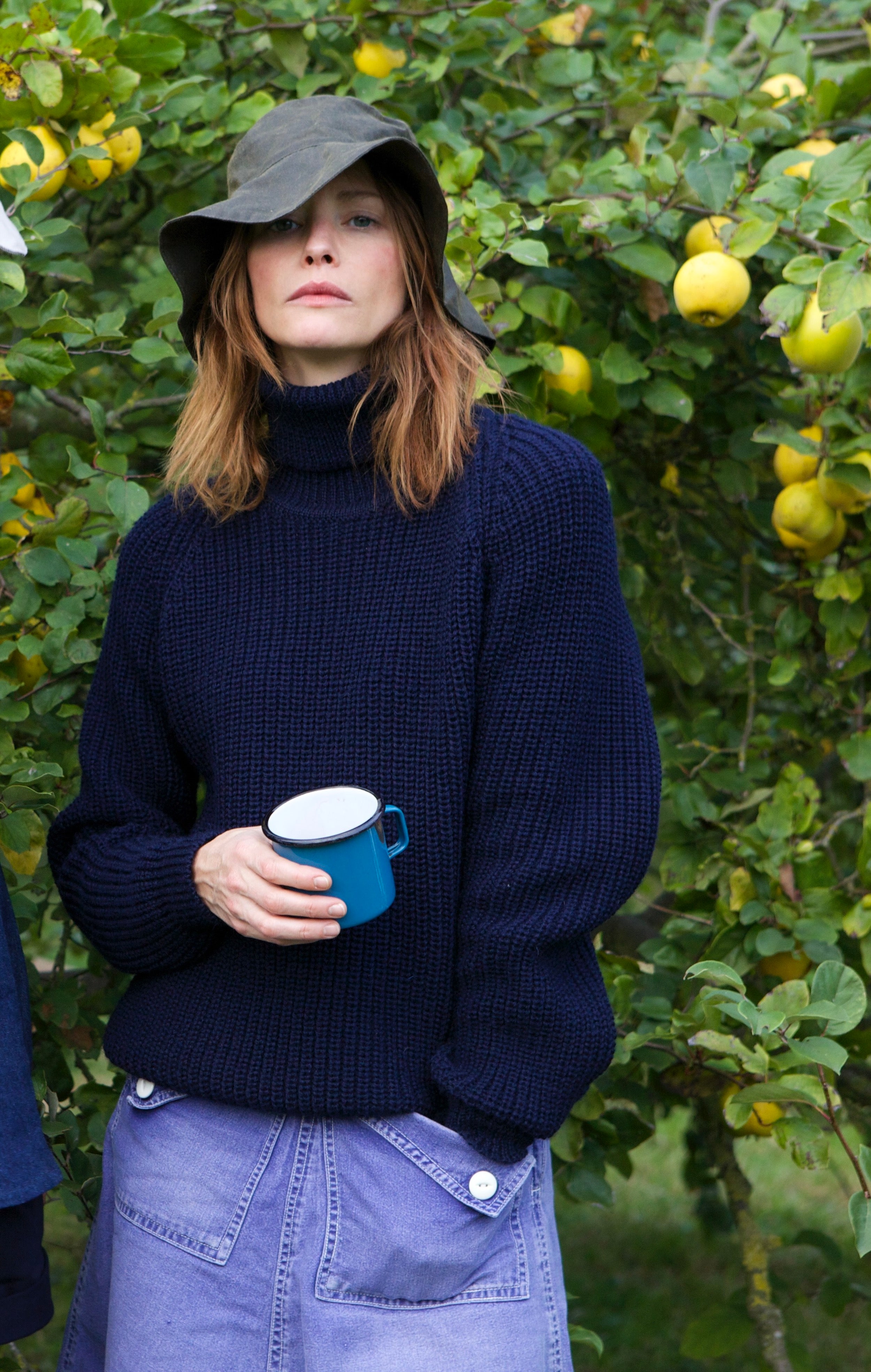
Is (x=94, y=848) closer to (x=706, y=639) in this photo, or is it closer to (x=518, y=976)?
(x=518, y=976)

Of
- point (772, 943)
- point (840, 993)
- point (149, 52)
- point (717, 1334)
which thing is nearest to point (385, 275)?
point (149, 52)

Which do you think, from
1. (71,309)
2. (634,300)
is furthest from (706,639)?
(71,309)

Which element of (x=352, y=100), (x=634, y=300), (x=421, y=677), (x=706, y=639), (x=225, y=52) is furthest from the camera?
(x=706, y=639)

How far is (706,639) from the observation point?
2.85m

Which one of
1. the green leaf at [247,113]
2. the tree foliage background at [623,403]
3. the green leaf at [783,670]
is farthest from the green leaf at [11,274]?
the green leaf at [783,670]

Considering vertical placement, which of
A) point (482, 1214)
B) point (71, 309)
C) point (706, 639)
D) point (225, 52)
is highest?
point (225, 52)

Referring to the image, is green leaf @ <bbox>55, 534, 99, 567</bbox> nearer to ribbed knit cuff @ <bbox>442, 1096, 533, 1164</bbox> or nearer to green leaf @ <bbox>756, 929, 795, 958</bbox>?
ribbed knit cuff @ <bbox>442, 1096, 533, 1164</bbox>

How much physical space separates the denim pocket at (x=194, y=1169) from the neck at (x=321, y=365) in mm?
756

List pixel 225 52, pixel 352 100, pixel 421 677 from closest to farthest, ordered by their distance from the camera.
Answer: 1. pixel 421 677
2. pixel 352 100
3. pixel 225 52

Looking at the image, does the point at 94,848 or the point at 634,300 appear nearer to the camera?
the point at 94,848

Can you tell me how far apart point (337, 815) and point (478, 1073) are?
28cm

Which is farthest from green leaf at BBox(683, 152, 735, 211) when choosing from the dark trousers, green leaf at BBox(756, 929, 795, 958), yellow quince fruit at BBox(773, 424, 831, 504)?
the dark trousers

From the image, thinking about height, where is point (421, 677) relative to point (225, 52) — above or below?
below

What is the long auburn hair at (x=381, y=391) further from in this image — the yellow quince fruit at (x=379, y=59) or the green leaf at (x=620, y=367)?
the yellow quince fruit at (x=379, y=59)
